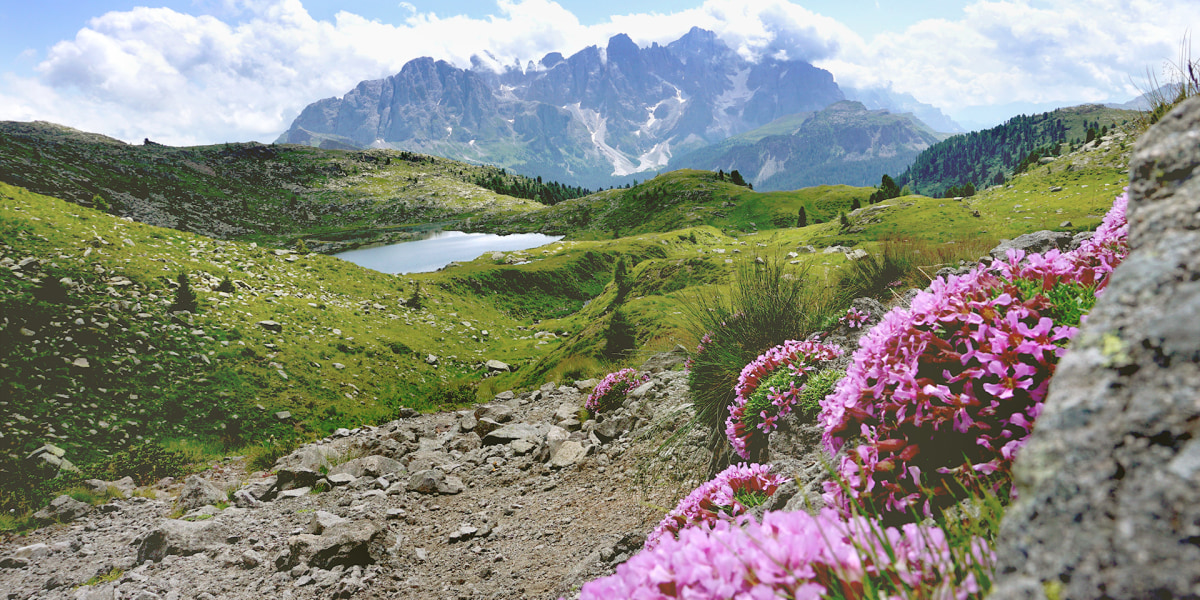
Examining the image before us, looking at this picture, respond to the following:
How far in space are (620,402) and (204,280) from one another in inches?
568

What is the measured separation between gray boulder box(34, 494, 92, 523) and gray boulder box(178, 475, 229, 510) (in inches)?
49.1

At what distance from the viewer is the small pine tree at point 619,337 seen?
483 inches

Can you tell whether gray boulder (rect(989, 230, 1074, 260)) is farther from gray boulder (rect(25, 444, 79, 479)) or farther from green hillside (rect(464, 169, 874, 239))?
green hillside (rect(464, 169, 874, 239))

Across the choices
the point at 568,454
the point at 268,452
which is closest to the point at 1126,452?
the point at 568,454

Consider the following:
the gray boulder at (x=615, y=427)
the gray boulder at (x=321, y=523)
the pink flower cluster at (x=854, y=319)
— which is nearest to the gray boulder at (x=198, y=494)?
the gray boulder at (x=321, y=523)

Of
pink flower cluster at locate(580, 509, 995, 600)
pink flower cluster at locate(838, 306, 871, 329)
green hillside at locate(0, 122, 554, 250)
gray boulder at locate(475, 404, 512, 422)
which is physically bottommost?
gray boulder at locate(475, 404, 512, 422)

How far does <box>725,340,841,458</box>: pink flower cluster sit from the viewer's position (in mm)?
4836

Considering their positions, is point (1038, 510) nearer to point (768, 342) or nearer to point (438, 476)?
point (768, 342)

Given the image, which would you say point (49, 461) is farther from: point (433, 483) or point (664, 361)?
point (664, 361)

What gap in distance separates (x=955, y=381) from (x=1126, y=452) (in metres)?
1.40

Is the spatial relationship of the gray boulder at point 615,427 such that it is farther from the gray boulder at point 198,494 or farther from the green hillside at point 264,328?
the gray boulder at point 198,494

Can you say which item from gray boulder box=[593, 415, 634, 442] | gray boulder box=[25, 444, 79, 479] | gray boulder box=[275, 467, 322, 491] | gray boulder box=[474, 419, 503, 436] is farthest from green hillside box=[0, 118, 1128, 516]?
gray boulder box=[474, 419, 503, 436]

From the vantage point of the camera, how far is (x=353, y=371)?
14.2m

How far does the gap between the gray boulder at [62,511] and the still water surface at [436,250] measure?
4625 cm
